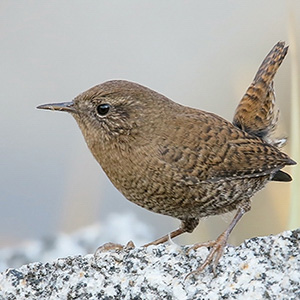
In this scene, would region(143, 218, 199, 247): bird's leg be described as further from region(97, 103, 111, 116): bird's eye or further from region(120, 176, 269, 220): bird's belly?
region(97, 103, 111, 116): bird's eye

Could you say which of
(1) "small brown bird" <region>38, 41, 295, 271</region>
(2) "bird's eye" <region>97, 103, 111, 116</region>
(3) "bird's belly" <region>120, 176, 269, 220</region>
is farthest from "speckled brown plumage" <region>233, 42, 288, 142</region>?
(2) "bird's eye" <region>97, 103, 111, 116</region>

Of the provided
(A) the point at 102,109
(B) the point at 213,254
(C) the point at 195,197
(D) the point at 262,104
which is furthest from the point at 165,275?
(D) the point at 262,104

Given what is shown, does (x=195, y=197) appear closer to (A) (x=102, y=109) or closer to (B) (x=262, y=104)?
(A) (x=102, y=109)

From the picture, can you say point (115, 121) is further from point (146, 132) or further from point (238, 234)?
point (238, 234)

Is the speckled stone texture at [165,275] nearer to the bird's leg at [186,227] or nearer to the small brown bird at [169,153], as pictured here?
the small brown bird at [169,153]

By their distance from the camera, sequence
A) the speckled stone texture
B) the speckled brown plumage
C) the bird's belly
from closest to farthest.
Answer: the speckled stone texture, the bird's belly, the speckled brown plumage

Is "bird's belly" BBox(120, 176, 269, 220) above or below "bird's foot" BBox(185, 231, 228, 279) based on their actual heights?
above
